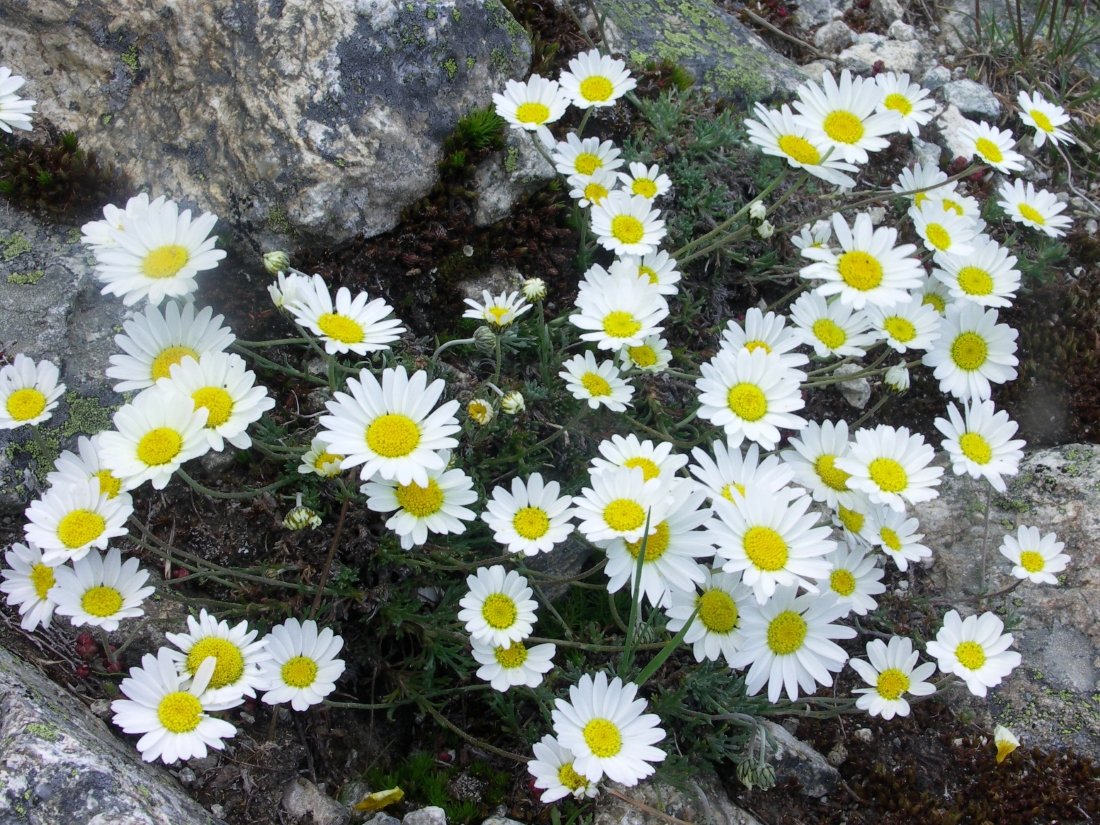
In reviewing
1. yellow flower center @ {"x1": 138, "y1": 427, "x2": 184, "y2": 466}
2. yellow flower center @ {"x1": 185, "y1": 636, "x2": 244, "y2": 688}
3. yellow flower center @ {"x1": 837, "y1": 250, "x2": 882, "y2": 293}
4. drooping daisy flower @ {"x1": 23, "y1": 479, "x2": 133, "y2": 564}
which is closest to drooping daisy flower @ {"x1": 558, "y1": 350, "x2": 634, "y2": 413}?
yellow flower center @ {"x1": 837, "y1": 250, "x2": 882, "y2": 293}

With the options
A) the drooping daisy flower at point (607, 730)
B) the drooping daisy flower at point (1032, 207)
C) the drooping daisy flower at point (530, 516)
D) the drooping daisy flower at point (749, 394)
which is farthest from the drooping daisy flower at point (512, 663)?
the drooping daisy flower at point (1032, 207)

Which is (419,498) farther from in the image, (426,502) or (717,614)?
(717,614)

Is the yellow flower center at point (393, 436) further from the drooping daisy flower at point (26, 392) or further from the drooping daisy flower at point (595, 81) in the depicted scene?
the drooping daisy flower at point (595, 81)

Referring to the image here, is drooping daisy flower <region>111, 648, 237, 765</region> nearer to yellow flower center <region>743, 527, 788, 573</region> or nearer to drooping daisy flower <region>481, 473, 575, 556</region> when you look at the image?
drooping daisy flower <region>481, 473, 575, 556</region>

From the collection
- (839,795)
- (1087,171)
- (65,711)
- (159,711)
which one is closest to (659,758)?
(839,795)

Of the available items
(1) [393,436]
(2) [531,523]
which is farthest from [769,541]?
(1) [393,436]

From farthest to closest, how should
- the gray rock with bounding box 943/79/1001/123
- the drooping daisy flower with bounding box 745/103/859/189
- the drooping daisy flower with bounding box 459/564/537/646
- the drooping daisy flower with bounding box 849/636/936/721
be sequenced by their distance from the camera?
the gray rock with bounding box 943/79/1001/123, the drooping daisy flower with bounding box 745/103/859/189, the drooping daisy flower with bounding box 849/636/936/721, the drooping daisy flower with bounding box 459/564/537/646
